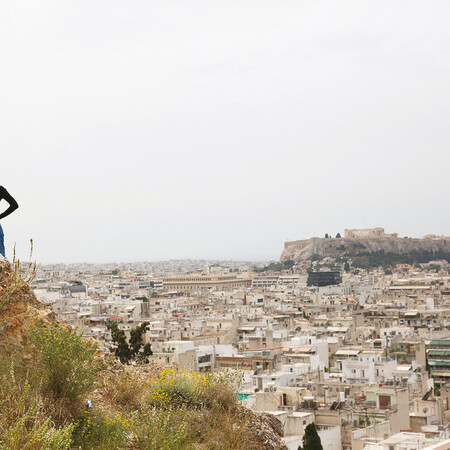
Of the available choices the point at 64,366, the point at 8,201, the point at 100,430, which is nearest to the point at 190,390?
the point at 100,430

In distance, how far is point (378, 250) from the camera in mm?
132625

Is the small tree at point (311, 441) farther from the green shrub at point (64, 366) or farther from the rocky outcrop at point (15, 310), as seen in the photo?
the green shrub at point (64, 366)

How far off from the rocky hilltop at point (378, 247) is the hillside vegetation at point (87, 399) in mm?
124455

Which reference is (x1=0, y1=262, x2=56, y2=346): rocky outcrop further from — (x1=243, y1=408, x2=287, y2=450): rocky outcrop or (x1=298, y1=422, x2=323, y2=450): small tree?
(x1=298, y1=422, x2=323, y2=450): small tree

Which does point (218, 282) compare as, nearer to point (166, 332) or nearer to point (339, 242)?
point (339, 242)

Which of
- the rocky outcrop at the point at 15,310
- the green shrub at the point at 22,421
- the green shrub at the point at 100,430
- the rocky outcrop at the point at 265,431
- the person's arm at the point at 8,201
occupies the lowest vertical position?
the rocky outcrop at the point at 265,431

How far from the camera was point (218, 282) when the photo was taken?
9575cm

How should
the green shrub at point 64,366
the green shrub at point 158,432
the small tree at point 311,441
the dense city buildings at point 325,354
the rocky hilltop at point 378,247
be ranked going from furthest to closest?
the rocky hilltop at point 378,247
the dense city buildings at point 325,354
the small tree at point 311,441
the green shrub at point 64,366
the green shrub at point 158,432

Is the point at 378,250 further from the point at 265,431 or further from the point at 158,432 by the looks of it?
the point at 158,432

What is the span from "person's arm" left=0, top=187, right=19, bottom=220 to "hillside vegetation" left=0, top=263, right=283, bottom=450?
0.44 metres

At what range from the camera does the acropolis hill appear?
13425 centimetres

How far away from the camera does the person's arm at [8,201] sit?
19.1 ft

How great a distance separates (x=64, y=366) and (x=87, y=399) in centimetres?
45

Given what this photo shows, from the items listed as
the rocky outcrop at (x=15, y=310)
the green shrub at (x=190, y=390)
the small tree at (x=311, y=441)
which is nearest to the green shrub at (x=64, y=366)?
the rocky outcrop at (x=15, y=310)
